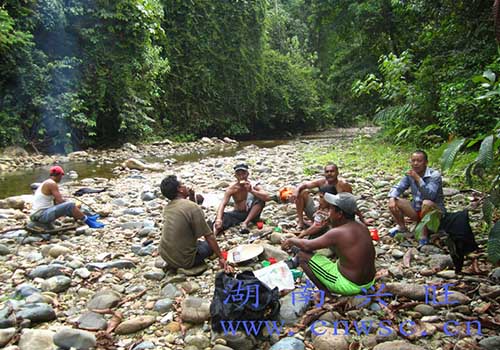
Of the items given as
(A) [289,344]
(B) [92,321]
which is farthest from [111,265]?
(A) [289,344]

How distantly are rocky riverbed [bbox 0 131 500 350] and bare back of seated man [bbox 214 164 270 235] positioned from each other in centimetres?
20

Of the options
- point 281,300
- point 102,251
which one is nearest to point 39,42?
point 102,251

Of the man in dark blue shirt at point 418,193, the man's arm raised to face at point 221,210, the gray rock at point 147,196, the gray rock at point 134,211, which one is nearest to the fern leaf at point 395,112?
the man in dark blue shirt at point 418,193

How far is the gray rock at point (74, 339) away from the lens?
8.18ft

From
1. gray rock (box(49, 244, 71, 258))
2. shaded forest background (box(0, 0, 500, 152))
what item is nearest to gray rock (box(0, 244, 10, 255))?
gray rock (box(49, 244, 71, 258))

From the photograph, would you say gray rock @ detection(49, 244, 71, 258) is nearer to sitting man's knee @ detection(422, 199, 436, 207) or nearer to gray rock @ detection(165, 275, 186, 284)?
gray rock @ detection(165, 275, 186, 284)

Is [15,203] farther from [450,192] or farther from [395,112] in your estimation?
[395,112]

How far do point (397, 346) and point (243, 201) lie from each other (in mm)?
2990

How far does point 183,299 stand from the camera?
311 centimetres

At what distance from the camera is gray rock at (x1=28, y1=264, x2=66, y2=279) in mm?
3645

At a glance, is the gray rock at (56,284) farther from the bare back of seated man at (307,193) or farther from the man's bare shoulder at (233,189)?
the bare back of seated man at (307,193)

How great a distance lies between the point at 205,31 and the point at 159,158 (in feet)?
31.6

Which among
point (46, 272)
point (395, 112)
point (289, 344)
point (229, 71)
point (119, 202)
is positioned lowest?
point (119, 202)

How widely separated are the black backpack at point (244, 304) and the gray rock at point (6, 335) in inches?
56.5
